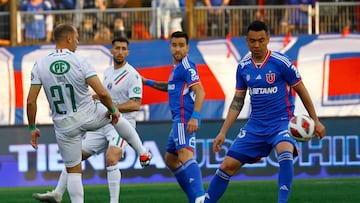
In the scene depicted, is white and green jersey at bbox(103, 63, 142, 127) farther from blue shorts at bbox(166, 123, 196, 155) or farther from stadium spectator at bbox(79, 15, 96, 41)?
stadium spectator at bbox(79, 15, 96, 41)

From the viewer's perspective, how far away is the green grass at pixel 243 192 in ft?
46.5

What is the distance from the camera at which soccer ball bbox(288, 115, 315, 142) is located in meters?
11.2

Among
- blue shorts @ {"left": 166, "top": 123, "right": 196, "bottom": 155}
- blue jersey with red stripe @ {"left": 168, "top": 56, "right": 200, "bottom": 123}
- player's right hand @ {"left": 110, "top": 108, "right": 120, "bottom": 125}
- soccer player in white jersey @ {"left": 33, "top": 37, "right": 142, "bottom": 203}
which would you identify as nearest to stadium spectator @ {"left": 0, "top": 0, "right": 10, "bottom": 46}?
soccer player in white jersey @ {"left": 33, "top": 37, "right": 142, "bottom": 203}

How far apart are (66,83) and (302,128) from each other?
2536mm

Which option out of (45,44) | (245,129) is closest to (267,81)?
(245,129)

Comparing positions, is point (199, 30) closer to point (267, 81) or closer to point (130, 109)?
point (130, 109)

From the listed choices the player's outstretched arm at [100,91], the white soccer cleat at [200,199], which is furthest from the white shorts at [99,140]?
the player's outstretched arm at [100,91]

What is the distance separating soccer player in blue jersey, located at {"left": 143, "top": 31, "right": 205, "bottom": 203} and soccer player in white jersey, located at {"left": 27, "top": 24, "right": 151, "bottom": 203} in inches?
57.4

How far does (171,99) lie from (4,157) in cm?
673

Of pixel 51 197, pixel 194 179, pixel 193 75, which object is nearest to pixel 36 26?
pixel 51 197

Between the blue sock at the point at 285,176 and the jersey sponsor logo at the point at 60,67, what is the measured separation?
2.43 meters

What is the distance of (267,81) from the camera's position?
11.3 metres

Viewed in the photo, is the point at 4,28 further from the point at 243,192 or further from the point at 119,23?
the point at 243,192

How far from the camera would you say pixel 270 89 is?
11.3 metres
